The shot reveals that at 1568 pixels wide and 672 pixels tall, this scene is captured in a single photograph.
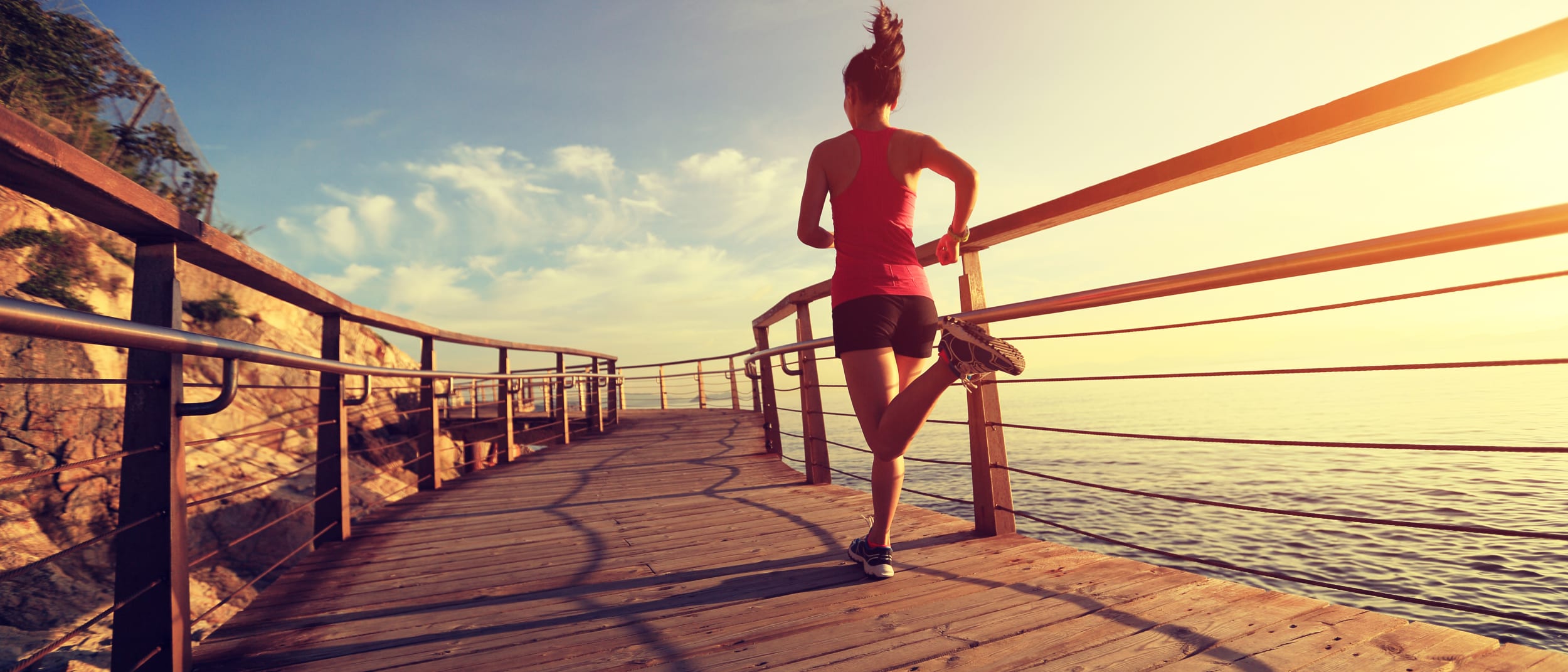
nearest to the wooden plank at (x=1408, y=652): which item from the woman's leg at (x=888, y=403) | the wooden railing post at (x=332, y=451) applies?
the woman's leg at (x=888, y=403)

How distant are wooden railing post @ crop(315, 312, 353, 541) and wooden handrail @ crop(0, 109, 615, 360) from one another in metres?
0.53

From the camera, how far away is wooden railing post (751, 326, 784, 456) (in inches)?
196

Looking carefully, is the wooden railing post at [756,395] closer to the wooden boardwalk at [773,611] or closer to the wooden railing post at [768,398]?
the wooden railing post at [768,398]

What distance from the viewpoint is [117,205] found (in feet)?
4.54

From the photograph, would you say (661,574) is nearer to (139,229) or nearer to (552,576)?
(552,576)

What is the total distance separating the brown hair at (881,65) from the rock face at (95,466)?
4846mm

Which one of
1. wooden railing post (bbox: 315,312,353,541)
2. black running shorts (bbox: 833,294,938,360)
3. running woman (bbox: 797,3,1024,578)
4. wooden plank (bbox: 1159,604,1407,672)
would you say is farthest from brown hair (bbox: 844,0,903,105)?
wooden railing post (bbox: 315,312,353,541)

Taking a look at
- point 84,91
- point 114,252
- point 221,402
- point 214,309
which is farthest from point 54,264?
point 221,402

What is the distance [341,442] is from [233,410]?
10.4m

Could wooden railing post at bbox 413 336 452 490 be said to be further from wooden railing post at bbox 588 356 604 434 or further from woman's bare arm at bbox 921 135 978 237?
wooden railing post at bbox 588 356 604 434

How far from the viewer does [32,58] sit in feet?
31.8

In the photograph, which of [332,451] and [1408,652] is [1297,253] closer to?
[1408,652]

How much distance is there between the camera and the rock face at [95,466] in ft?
19.7

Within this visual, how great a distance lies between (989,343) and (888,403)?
402 mm
